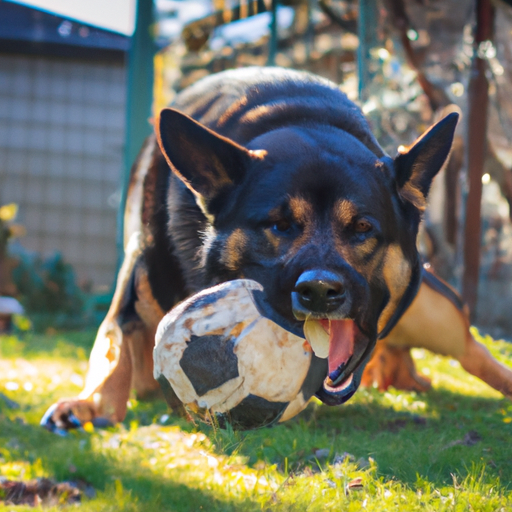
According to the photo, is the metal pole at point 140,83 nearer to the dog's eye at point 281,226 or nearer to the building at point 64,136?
the building at point 64,136

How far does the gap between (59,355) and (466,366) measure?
135 inches

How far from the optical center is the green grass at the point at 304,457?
1926mm

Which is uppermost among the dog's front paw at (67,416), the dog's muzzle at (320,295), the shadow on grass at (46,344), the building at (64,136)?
the building at (64,136)

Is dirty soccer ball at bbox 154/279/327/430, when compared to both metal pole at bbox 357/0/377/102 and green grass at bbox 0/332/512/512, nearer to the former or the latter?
green grass at bbox 0/332/512/512

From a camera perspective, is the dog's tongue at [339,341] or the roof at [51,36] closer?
the dog's tongue at [339,341]

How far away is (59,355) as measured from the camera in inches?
211

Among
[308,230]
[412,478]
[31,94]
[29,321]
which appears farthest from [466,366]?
[31,94]

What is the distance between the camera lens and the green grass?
6.32 feet

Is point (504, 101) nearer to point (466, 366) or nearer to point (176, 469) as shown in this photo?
point (466, 366)

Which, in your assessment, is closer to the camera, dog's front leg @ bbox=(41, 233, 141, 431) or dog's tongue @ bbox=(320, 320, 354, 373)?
dog's tongue @ bbox=(320, 320, 354, 373)

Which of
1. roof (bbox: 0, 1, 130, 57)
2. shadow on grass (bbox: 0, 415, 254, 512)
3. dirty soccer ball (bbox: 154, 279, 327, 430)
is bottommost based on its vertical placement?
shadow on grass (bbox: 0, 415, 254, 512)

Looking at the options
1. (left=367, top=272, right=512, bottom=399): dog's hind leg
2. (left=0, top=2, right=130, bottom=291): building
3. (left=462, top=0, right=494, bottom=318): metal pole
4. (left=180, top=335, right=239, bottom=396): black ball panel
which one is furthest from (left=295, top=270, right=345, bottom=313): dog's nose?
(left=0, top=2, right=130, bottom=291): building

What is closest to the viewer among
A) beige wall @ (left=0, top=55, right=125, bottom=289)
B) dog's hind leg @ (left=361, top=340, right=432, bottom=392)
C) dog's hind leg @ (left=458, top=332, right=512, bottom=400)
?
dog's hind leg @ (left=458, top=332, right=512, bottom=400)

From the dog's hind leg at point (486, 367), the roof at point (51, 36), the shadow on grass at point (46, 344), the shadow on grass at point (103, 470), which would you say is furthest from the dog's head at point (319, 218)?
the roof at point (51, 36)
